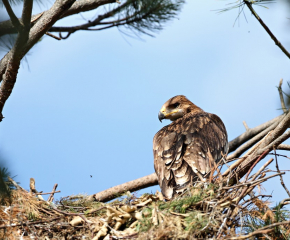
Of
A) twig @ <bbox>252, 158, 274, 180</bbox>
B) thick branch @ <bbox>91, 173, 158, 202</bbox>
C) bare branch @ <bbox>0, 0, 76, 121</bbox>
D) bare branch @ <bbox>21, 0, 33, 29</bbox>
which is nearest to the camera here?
twig @ <bbox>252, 158, 274, 180</bbox>

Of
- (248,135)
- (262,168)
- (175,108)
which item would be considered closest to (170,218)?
(262,168)

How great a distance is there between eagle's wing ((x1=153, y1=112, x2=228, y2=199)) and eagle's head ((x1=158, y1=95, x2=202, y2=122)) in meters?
0.99

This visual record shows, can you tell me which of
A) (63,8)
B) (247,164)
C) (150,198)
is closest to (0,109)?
(63,8)

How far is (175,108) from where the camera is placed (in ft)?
29.7

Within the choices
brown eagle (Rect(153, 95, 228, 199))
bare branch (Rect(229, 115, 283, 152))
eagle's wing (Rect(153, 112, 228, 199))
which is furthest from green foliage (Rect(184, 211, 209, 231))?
bare branch (Rect(229, 115, 283, 152))

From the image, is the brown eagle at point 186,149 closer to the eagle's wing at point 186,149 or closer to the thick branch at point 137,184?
the eagle's wing at point 186,149

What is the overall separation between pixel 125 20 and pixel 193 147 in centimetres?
305

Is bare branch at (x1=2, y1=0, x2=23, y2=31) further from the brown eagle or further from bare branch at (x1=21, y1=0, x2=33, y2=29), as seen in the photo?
the brown eagle

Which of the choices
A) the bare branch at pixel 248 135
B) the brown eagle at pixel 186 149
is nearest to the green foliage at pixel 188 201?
the brown eagle at pixel 186 149

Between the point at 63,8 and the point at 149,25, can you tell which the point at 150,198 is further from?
the point at 149,25

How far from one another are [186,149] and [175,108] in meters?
2.44

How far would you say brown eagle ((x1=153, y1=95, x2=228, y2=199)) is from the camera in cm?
623

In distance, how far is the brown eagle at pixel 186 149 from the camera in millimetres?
6227

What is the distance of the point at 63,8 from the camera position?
568cm
